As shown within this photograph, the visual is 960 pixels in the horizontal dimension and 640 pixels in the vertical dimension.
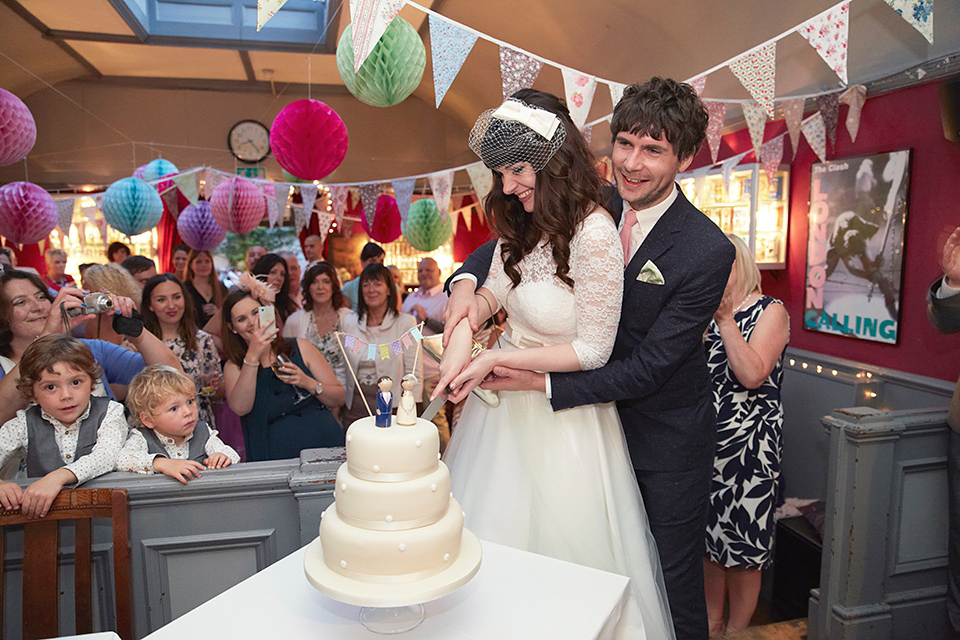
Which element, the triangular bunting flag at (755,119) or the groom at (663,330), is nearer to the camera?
the groom at (663,330)

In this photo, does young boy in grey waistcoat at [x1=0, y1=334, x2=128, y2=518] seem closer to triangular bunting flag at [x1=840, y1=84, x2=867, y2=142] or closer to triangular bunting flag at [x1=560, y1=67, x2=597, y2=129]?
triangular bunting flag at [x1=560, y1=67, x2=597, y2=129]

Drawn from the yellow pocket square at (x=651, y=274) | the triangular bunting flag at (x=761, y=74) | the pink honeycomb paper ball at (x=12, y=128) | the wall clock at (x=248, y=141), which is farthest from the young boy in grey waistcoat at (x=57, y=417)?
the wall clock at (x=248, y=141)

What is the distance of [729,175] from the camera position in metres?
4.67

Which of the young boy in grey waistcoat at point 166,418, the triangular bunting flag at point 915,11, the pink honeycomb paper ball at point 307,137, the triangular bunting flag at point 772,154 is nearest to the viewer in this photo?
the young boy in grey waistcoat at point 166,418

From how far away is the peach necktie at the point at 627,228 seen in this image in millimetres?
1655

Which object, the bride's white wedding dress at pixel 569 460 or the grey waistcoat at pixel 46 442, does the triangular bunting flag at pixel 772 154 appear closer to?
the bride's white wedding dress at pixel 569 460

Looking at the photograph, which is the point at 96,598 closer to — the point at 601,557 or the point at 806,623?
the point at 601,557

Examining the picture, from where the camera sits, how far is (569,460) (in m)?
1.57

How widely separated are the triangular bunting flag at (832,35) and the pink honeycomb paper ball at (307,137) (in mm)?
2653

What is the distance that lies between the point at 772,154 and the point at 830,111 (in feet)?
1.69

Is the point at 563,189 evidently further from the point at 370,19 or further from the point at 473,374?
the point at 370,19

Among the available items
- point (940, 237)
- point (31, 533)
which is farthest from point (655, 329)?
point (940, 237)

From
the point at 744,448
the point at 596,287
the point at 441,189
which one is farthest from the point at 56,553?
the point at 441,189

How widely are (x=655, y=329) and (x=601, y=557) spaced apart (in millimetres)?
559
